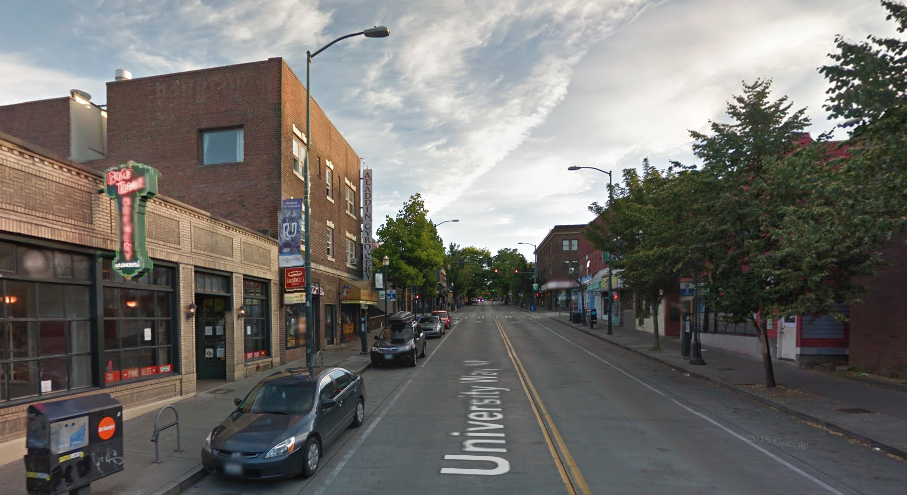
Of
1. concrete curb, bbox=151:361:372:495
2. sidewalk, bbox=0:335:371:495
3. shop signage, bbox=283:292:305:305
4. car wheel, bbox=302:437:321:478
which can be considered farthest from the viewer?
shop signage, bbox=283:292:305:305

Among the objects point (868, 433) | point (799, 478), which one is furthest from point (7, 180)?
point (868, 433)

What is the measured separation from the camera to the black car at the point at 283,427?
23.3 feet

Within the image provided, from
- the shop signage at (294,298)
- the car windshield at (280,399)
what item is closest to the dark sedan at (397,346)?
the shop signage at (294,298)

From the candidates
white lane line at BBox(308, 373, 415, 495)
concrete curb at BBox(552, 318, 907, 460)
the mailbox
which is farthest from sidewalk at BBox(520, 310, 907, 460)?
the mailbox

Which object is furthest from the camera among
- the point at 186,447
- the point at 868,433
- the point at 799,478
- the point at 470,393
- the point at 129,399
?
the point at 470,393

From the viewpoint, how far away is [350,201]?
30.6m

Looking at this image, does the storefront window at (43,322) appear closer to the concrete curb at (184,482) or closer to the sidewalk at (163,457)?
the sidewalk at (163,457)

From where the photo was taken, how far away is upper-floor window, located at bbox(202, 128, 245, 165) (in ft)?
66.0

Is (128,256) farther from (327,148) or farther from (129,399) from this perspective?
(327,148)

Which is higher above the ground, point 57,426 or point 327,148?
point 327,148

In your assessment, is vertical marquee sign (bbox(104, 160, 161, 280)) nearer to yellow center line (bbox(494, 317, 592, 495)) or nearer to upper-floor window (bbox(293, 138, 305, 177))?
yellow center line (bbox(494, 317, 592, 495))

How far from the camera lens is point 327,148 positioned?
1007 inches

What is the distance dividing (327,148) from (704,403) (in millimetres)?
20118

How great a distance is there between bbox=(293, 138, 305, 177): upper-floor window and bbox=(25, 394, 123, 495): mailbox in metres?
15.8
